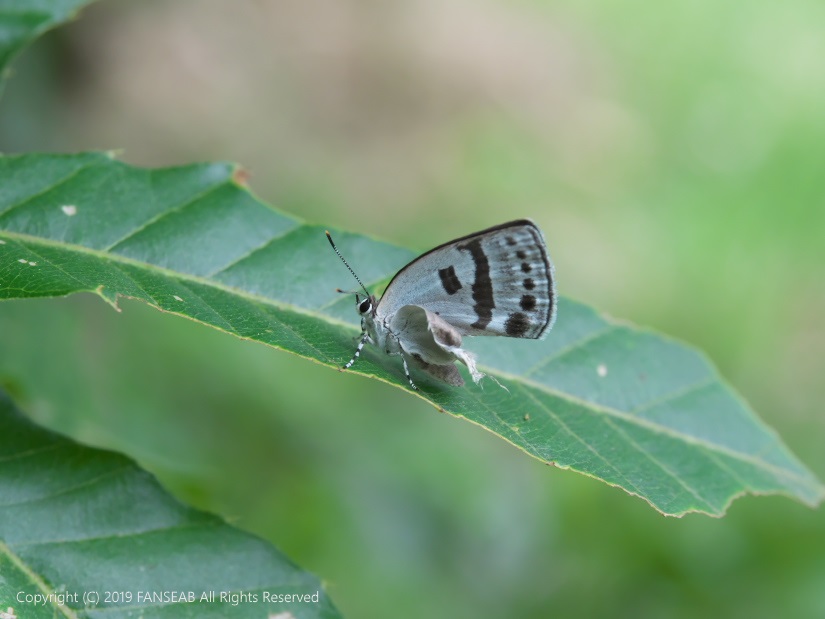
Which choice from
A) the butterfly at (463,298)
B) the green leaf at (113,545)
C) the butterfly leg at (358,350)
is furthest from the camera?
the butterfly at (463,298)

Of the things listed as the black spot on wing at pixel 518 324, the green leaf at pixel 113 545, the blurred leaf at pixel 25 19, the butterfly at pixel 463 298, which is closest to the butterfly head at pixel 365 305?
the butterfly at pixel 463 298

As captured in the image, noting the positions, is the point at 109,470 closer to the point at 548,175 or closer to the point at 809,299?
the point at 809,299

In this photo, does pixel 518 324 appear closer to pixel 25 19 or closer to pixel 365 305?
pixel 365 305

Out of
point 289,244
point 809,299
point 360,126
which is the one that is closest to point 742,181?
point 809,299

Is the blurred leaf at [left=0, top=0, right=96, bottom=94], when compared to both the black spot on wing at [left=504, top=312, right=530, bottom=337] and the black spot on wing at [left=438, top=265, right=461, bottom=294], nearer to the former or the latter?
the black spot on wing at [left=438, top=265, right=461, bottom=294]

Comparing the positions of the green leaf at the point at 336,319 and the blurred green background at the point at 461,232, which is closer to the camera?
the green leaf at the point at 336,319

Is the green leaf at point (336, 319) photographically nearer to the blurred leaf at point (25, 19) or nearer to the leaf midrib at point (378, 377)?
the leaf midrib at point (378, 377)

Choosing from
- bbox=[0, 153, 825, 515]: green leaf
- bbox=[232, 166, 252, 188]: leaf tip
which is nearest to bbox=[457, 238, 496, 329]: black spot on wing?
bbox=[0, 153, 825, 515]: green leaf
